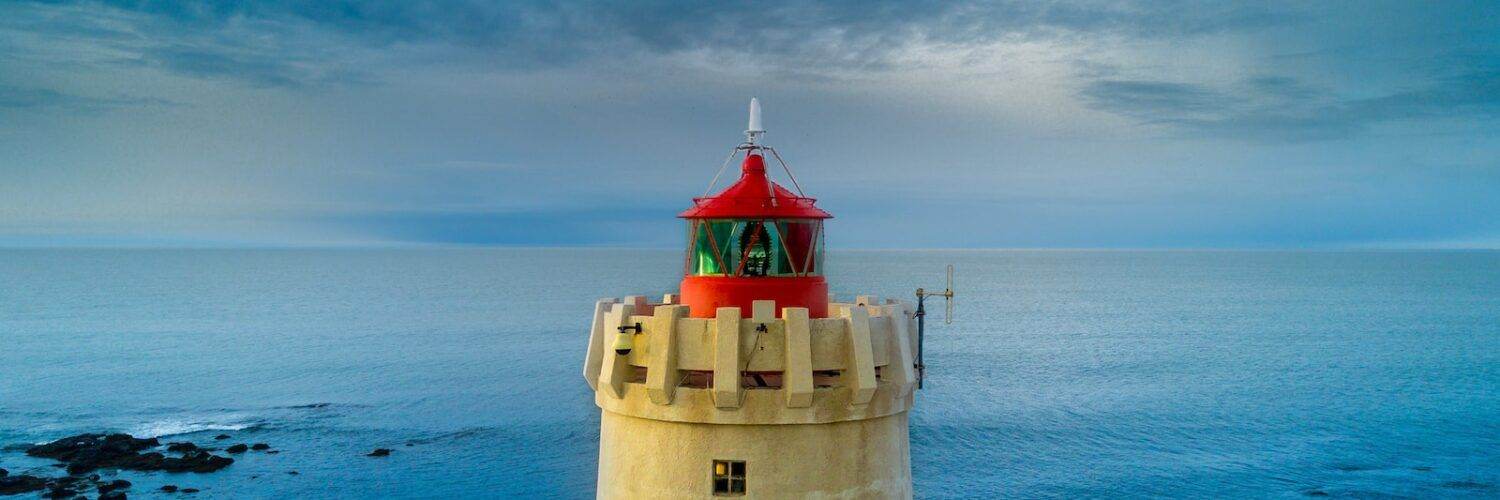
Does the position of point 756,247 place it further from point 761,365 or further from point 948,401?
point 948,401

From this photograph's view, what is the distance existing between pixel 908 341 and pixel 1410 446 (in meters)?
52.3

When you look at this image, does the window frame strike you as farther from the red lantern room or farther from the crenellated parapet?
the red lantern room

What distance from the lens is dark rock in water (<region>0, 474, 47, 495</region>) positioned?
42.7 metres

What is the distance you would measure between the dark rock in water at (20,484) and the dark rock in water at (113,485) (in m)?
2.58

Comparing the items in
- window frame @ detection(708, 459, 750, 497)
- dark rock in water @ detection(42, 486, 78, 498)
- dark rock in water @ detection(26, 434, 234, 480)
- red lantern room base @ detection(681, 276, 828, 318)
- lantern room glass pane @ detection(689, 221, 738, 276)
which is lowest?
dark rock in water @ detection(42, 486, 78, 498)

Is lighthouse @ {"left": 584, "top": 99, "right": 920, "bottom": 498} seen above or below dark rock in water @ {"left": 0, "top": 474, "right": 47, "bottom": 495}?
above

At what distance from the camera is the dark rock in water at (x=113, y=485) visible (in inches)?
1692

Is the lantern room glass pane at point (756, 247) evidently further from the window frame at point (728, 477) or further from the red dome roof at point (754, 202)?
the window frame at point (728, 477)

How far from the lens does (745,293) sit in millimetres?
11148

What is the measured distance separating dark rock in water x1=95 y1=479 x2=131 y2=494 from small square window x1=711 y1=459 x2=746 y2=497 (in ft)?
138

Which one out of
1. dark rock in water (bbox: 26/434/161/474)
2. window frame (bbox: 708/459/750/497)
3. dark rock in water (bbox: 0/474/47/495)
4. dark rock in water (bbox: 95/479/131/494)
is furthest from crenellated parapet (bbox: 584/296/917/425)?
dark rock in water (bbox: 26/434/161/474)

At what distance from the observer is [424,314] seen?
127m

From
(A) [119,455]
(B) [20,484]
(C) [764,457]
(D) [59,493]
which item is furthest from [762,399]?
(A) [119,455]

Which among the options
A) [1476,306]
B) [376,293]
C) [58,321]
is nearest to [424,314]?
[58,321]
